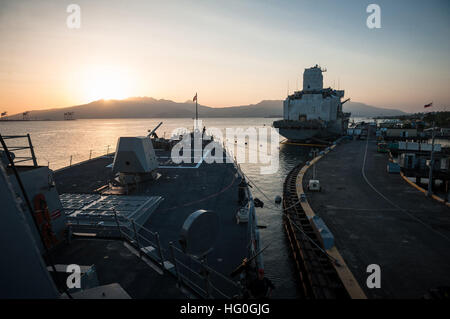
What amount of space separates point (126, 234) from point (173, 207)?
17.8ft

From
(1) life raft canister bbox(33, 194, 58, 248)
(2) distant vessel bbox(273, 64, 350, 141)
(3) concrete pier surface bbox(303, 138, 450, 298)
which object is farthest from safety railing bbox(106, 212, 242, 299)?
(2) distant vessel bbox(273, 64, 350, 141)

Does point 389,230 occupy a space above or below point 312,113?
below

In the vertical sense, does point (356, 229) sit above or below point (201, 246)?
below

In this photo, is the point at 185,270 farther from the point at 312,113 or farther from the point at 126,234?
the point at 312,113

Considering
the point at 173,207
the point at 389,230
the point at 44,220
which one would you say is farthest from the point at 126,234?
the point at 389,230

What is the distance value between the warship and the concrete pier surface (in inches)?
176

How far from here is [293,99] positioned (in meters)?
71.6

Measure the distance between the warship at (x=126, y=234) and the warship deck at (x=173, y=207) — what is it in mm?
43

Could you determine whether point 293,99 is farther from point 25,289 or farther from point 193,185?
point 25,289

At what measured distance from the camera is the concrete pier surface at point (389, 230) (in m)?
8.70

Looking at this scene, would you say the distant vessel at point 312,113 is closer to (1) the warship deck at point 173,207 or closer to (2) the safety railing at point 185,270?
(1) the warship deck at point 173,207

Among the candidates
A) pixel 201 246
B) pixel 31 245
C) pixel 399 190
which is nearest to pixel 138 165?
pixel 201 246

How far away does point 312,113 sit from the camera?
6881cm
